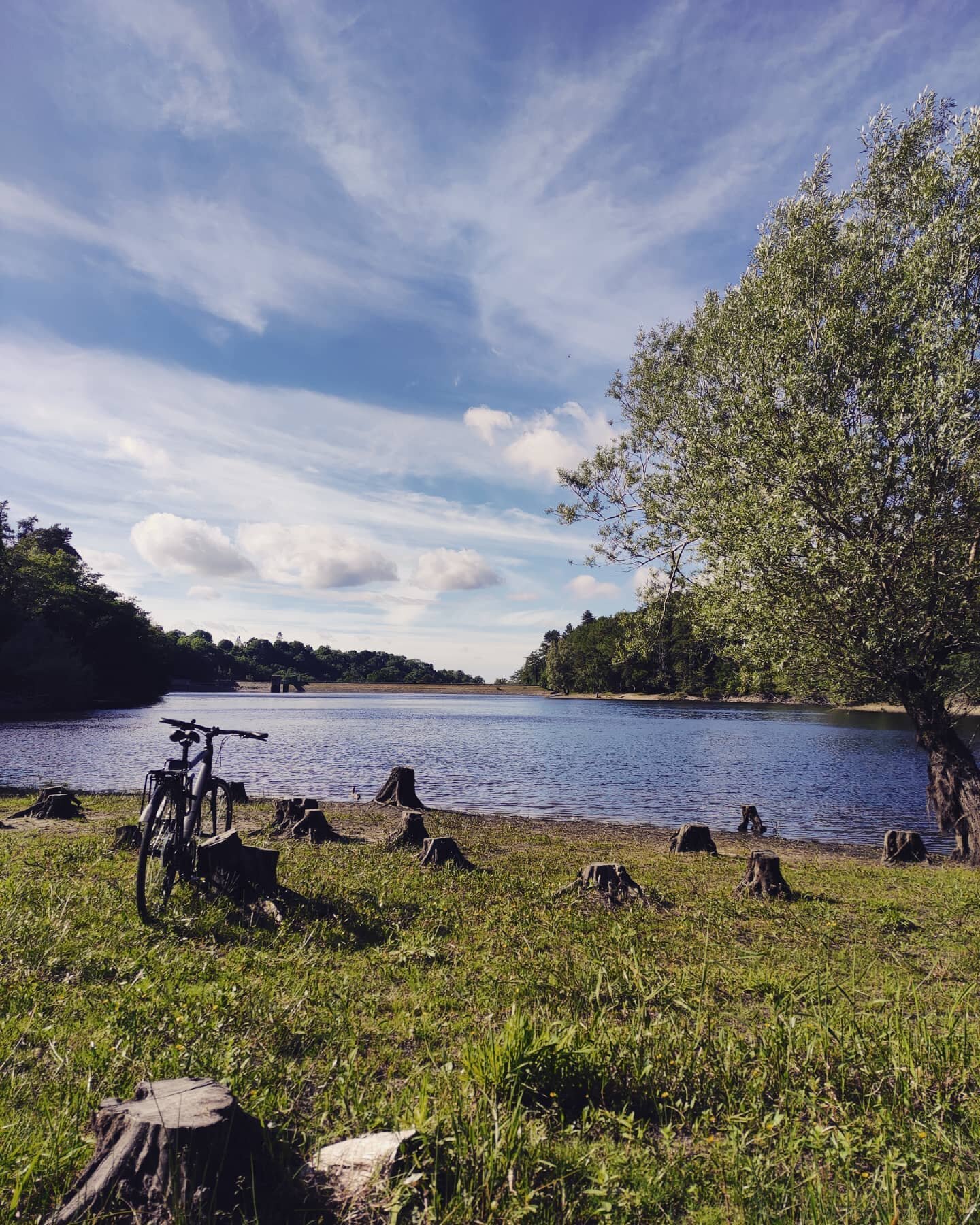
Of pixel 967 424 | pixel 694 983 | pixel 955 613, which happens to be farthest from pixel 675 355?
pixel 694 983

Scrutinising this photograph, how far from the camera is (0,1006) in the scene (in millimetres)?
5578

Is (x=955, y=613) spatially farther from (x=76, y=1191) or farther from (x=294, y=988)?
(x=76, y=1191)

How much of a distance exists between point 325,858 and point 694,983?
8301 millimetres

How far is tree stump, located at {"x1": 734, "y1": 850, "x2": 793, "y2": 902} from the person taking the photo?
12336 millimetres

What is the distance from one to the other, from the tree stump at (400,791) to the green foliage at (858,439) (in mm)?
12158

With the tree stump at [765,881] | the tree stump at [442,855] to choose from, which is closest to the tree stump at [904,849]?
the tree stump at [765,881]

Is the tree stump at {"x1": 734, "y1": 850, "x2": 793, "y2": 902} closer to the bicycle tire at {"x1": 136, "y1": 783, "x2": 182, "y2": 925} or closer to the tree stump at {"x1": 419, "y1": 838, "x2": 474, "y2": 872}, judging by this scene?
the tree stump at {"x1": 419, "y1": 838, "x2": 474, "y2": 872}

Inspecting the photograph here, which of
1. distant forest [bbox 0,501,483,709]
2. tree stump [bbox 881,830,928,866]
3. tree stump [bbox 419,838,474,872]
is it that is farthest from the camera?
distant forest [bbox 0,501,483,709]

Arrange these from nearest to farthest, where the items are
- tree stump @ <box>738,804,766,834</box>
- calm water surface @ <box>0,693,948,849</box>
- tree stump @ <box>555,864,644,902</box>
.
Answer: tree stump @ <box>555,864,644,902</box> < tree stump @ <box>738,804,766,834</box> < calm water surface @ <box>0,693,948,849</box>

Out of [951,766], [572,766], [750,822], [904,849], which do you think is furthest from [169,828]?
[572,766]

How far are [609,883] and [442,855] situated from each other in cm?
360

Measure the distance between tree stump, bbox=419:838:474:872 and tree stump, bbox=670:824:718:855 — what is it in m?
7.37

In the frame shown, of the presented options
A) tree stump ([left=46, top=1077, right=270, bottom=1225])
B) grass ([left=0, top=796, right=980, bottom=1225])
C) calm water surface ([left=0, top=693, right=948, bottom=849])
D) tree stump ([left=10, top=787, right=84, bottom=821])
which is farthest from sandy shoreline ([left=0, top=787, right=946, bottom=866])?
tree stump ([left=46, top=1077, right=270, bottom=1225])

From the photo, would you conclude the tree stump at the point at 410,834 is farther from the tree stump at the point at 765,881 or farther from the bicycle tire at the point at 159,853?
the bicycle tire at the point at 159,853
